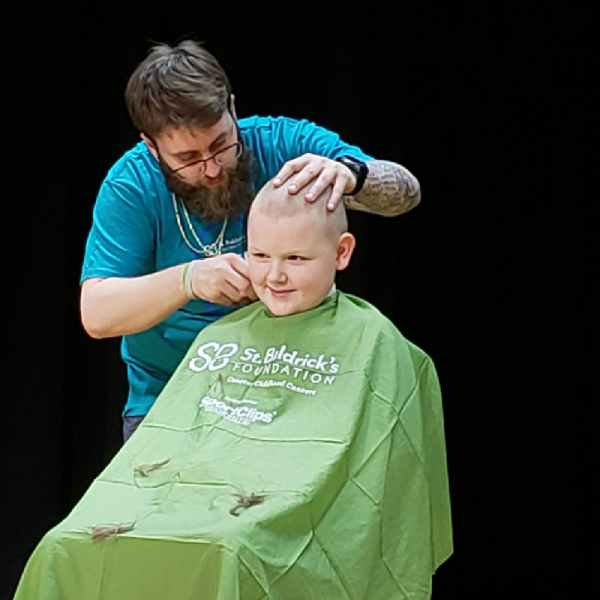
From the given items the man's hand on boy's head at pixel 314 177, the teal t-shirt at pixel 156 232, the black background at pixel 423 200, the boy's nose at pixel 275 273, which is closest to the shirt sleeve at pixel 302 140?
the teal t-shirt at pixel 156 232

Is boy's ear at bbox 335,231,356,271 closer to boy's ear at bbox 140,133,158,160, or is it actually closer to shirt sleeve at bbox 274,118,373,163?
shirt sleeve at bbox 274,118,373,163

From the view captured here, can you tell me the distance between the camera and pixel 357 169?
229 cm

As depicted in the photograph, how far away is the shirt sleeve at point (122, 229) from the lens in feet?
7.73

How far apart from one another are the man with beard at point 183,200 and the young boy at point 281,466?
8 cm

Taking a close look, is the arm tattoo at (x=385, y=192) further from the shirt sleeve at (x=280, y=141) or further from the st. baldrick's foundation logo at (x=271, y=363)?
the st. baldrick's foundation logo at (x=271, y=363)

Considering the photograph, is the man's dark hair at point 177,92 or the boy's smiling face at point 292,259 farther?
the man's dark hair at point 177,92

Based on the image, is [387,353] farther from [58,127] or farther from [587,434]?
[58,127]

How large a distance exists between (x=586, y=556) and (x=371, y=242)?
0.93 meters

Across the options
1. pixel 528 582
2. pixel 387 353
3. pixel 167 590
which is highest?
pixel 387 353

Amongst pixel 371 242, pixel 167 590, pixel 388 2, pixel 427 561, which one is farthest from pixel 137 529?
pixel 388 2

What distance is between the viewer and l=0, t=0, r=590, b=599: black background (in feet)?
10.1

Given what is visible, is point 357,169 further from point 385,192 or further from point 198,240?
point 198,240

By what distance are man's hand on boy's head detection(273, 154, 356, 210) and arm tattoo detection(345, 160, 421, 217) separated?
14 centimetres

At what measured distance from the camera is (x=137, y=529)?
184 cm
